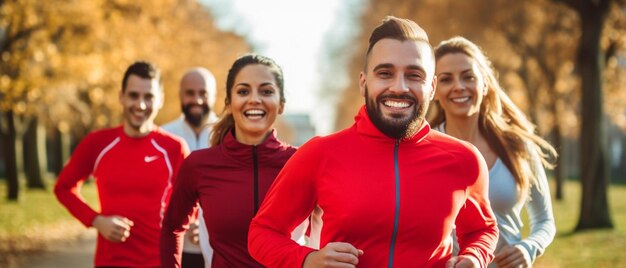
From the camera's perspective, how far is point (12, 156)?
24.4 meters

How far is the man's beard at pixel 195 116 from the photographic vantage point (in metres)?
6.96

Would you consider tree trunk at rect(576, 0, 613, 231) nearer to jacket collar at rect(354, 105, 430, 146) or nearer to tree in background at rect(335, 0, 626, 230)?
tree in background at rect(335, 0, 626, 230)

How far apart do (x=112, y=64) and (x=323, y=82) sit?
45.1 meters

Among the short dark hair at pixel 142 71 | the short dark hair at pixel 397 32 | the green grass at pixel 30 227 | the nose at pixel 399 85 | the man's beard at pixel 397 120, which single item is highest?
the short dark hair at pixel 142 71

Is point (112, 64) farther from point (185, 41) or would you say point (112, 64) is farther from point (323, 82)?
point (323, 82)

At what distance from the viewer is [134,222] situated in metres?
5.62

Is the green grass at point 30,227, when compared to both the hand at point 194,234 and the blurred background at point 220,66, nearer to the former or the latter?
→ the blurred background at point 220,66

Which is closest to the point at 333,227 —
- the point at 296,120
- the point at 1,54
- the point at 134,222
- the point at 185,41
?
the point at 134,222

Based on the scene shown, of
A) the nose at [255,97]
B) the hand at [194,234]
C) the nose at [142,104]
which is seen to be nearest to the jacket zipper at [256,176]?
the nose at [255,97]

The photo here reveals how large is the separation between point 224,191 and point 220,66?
34813 mm

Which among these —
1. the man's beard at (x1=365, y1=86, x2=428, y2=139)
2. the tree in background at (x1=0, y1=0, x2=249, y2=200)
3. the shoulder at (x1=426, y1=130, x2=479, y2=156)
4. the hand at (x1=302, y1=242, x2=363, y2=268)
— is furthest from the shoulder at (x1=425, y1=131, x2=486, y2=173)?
the tree in background at (x1=0, y1=0, x2=249, y2=200)

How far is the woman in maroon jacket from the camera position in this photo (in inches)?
163

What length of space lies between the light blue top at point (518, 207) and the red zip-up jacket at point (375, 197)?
61.8 inches

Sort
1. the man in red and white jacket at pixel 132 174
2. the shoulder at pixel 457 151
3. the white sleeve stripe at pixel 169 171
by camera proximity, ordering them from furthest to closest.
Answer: the white sleeve stripe at pixel 169 171 < the man in red and white jacket at pixel 132 174 < the shoulder at pixel 457 151
